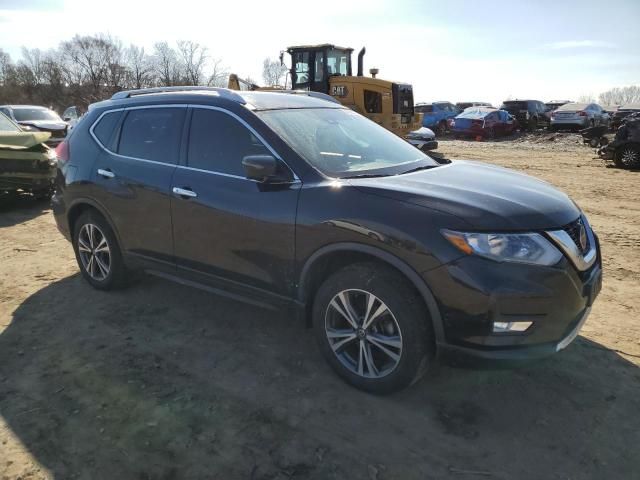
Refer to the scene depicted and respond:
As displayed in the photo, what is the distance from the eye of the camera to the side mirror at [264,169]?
3025 mm

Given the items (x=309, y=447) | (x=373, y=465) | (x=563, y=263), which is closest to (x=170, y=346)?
(x=309, y=447)

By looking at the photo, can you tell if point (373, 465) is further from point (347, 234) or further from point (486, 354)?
point (347, 234)

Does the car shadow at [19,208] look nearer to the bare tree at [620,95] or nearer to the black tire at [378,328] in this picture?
the black tire at [378,328]

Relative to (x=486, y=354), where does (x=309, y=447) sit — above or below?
below

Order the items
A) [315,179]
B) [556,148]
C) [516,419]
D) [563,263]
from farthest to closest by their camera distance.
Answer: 1. [556,148]
2. [315,179]
3. [516,419]
4. [563,263]

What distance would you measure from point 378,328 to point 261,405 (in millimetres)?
841

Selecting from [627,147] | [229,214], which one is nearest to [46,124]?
[229,214]

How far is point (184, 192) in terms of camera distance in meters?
3.60

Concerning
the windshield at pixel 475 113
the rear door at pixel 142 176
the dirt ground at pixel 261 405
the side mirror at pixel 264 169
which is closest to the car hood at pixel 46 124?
the dirt ground at pixel 261 405

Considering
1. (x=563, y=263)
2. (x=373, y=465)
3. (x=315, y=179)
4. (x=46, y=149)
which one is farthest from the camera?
(x=46, y=149)

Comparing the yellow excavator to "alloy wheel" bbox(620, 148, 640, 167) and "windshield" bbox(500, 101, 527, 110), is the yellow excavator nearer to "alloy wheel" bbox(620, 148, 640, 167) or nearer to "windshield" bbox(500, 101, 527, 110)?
"alloy wheel" bbox(620, 148, 640, 167)

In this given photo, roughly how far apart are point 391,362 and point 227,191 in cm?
158

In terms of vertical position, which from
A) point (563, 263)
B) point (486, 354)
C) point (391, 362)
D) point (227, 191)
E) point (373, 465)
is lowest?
point (373, 465)

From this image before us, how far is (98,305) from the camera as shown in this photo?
4.34 metres
